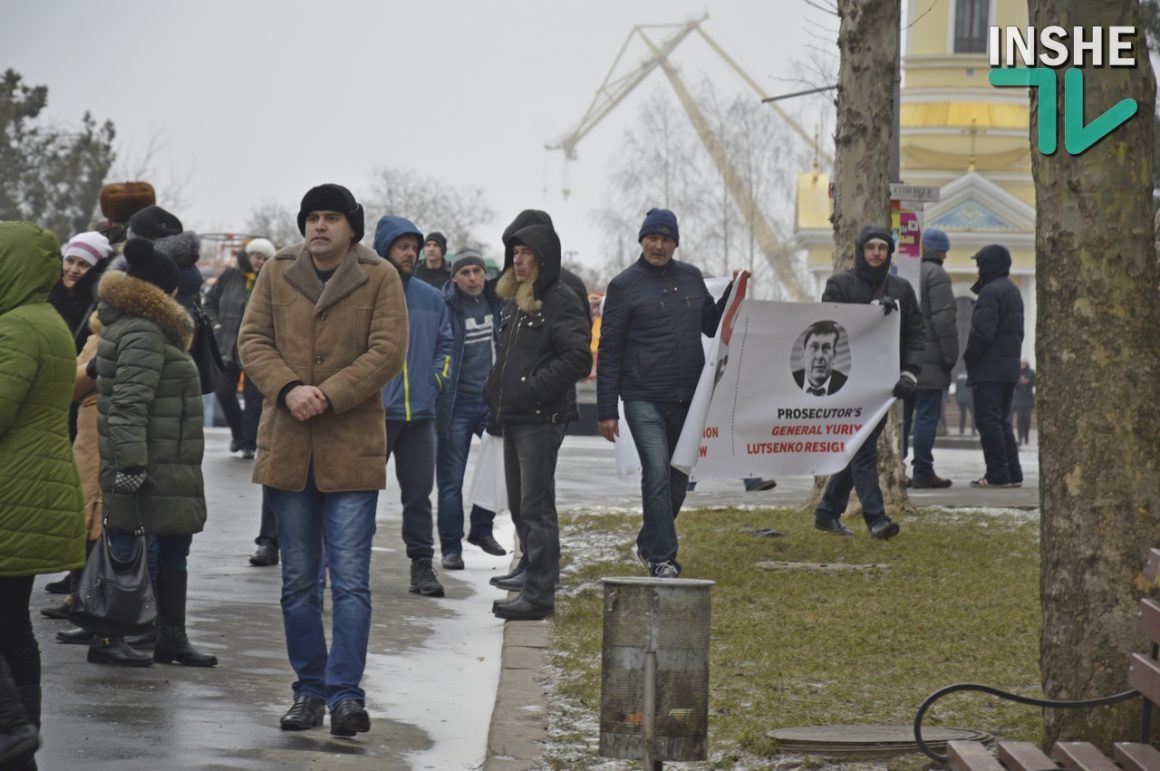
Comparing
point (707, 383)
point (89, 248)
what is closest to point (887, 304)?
point (707, 383)

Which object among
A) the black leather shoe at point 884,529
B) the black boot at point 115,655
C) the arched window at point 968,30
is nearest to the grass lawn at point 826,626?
the black leather shoe at point 884,529

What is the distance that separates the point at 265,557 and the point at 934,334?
7479mm

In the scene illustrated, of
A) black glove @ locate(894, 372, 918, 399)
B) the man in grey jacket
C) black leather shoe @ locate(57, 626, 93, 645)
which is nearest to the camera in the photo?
black leather shoe @ locate(57, 626, 93, 645)

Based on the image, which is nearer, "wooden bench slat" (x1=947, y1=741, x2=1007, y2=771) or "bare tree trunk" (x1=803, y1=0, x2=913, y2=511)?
"wooden bench slat" (x1=947, y1=741, x2=1007, y2=771)

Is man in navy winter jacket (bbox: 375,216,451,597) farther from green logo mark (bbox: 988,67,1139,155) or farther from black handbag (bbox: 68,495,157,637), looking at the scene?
green logo mark (bbox: 988,67,1139,155)

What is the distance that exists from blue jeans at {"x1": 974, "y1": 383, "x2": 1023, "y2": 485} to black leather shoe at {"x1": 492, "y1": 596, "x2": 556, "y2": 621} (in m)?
8.76

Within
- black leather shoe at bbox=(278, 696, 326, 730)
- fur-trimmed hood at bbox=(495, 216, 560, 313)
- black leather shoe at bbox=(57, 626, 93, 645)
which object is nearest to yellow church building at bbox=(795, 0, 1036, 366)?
fur-trimmed hood at bbox=(495, 216, 560, 313)

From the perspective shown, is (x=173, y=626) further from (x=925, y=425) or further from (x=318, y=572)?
(x=925, y=425)

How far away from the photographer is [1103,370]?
6461 millimetres

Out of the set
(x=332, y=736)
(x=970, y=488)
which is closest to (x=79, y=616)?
(x=332, y=736)

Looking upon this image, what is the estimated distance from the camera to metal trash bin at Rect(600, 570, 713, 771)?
254 inches

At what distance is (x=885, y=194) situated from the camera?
15.2m

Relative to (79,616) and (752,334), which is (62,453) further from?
(752,334)

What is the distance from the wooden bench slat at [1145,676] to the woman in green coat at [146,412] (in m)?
4.10
